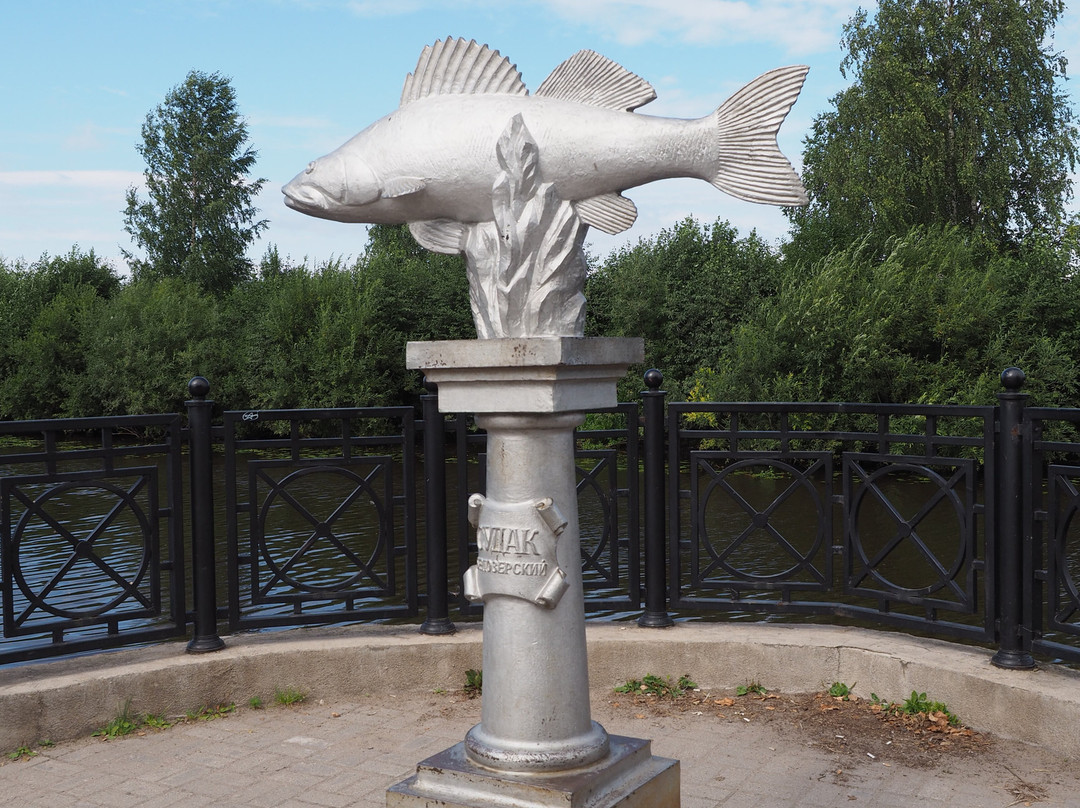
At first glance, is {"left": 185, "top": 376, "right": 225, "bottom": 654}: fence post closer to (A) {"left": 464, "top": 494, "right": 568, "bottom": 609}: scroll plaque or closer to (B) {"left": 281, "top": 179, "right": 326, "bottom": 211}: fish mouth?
(B) {"left": 281, "top": 179, "right": 326, "bottom": 211}: fish mouth

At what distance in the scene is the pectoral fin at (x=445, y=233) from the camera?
319 centimetres

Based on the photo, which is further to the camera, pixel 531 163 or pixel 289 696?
pixel 289 696

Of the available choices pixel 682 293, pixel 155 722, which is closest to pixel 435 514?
pixel 155 722

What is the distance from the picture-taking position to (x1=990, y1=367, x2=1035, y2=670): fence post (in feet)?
15.3

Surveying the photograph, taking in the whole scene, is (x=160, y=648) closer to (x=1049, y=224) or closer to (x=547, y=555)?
(x=547, y=555)

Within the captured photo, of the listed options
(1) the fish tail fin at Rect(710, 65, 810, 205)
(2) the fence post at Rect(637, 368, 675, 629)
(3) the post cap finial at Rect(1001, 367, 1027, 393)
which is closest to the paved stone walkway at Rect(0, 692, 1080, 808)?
(2) the fence post at Rect(637, 368, 675, 629)

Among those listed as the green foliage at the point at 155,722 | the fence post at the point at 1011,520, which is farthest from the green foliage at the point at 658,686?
the green foliage at the point at 155,722

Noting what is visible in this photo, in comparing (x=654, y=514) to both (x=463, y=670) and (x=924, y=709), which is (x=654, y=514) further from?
(x=924, y=709)

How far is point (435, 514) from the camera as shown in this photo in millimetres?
5355

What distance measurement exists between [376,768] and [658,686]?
158 centimetres

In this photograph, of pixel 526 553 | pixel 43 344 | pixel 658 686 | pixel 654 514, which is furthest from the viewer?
pixel 43 344

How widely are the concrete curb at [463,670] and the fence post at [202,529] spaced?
0.42 feet

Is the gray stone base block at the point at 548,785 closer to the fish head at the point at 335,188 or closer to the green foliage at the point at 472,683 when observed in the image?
the fish head at the point at 335,188

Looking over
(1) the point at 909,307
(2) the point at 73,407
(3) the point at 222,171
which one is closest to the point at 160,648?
(1) the point at 909,307
